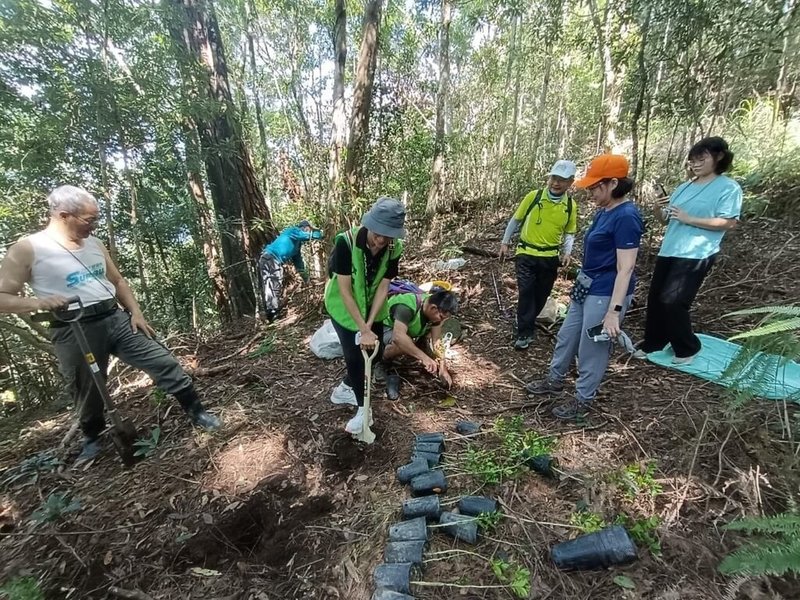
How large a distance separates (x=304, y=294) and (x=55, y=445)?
121 inches

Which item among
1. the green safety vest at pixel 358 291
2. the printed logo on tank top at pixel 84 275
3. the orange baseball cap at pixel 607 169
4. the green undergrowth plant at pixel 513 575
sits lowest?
the green undergrowth plant at pixel 513 575

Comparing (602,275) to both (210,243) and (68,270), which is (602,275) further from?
(210,243)

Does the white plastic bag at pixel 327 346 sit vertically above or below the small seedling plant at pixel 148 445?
above

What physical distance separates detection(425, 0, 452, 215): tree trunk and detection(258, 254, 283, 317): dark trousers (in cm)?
387

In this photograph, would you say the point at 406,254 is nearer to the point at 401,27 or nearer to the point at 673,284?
the point at 673,284

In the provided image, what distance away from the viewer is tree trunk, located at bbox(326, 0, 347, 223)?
5488 millimetres

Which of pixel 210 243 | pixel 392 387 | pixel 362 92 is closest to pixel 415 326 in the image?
pixel 392 387

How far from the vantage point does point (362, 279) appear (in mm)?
2740

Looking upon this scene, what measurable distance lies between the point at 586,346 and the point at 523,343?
1419mm

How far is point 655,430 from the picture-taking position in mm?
2711

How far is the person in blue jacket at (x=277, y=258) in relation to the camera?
17.7 feet

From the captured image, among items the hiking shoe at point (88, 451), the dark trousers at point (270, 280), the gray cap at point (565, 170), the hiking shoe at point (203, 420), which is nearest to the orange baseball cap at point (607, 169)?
the gray cap at point (565, 170)

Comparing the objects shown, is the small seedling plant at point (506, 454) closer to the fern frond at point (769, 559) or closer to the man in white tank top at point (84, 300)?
the fern frond at point (769, 559)

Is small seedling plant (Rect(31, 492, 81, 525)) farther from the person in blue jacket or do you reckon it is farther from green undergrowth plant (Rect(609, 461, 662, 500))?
green undergrowth plant (Rect(609, 461, 662, 500))
